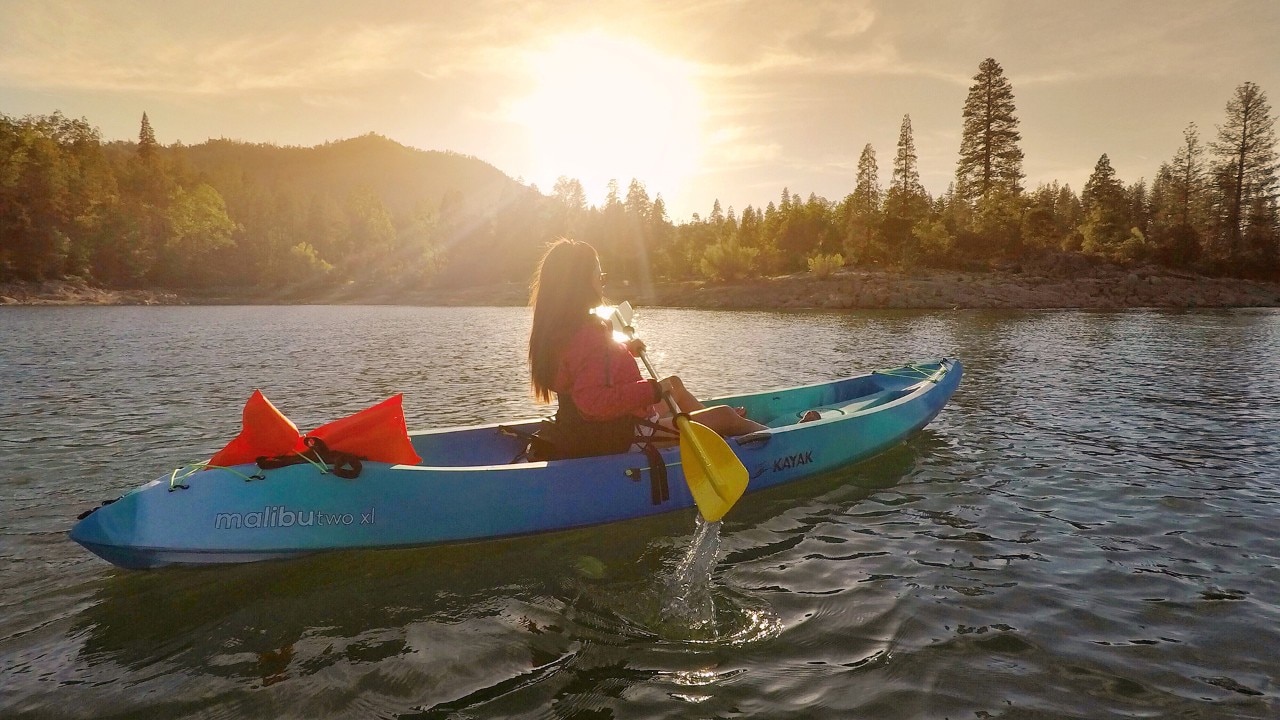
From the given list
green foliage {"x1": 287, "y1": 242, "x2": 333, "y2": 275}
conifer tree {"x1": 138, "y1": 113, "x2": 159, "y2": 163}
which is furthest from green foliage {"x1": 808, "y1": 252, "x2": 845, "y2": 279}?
conifer tree {"x1": 138, "y1": 113, "x2": 159, "y2": 163}

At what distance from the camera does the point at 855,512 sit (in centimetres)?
743

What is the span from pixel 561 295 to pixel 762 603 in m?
3.00

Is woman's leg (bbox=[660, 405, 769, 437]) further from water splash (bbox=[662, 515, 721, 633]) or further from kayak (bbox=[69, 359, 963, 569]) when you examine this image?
water splash (bbox=[662, 515, 721, 633])

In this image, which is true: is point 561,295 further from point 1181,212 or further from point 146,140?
point 146,140

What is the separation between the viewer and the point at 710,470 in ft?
19.1

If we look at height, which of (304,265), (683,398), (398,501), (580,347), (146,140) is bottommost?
(398,501)

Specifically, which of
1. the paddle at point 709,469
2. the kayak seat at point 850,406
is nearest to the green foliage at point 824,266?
the kayak seat at point 850,406

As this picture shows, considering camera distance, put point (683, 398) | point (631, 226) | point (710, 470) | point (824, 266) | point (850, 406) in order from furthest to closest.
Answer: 1. point (631, 226)
2. point (824, 266)
3. point (850, 406)
4. point (683, 398)
5. point (710, 470)

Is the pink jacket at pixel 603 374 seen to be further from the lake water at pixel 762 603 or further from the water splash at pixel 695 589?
the lake water at pixel 762 603

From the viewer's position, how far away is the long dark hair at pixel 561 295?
600cm

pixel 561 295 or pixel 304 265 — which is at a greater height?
pixel 304 265

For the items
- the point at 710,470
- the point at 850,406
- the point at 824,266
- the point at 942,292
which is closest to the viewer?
the point at 710,470

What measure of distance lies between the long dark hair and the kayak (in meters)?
1.07

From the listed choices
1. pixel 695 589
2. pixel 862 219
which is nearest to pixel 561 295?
pixel 695 589
